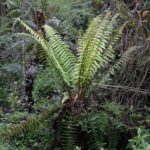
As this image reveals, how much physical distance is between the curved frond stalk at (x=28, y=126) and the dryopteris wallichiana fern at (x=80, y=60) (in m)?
0.27

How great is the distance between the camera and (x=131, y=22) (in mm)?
6125

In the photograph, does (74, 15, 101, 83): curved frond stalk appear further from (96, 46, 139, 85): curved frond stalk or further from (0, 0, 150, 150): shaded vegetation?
(96, 46, 139, 85): curved frond stalk

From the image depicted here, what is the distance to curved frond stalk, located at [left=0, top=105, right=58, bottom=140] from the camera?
4.70 m

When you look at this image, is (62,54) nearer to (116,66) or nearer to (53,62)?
(53,62)

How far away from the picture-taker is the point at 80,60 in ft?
16.7

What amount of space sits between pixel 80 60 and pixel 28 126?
40.4 inches

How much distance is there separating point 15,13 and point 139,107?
5.73 m

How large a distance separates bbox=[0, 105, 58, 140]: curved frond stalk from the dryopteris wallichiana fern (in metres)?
0.27

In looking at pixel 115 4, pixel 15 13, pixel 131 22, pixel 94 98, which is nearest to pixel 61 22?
pixel 15 13

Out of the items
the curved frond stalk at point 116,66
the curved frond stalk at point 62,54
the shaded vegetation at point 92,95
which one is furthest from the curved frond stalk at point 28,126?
the curved frond stalk at point 116,66

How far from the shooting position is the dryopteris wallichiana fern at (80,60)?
16.6 feet

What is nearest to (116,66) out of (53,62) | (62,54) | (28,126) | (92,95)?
(92,95)

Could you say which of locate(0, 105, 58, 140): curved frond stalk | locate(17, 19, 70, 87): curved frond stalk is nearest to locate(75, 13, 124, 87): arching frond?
locate(17, 19, 70, 87): curved frond stalk

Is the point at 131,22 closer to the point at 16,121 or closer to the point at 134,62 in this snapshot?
the point at 134,62
